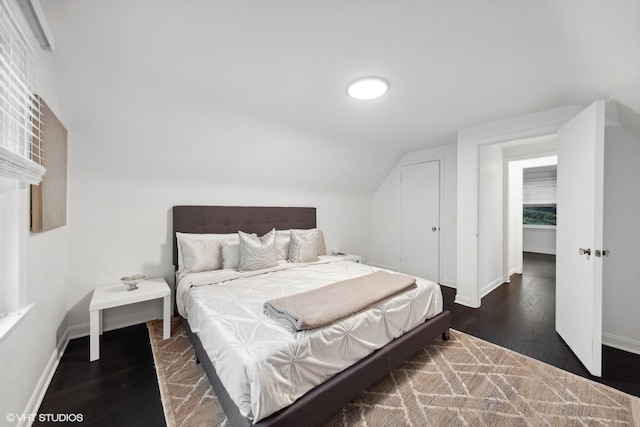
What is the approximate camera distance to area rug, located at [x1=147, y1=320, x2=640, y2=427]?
57.7 inches

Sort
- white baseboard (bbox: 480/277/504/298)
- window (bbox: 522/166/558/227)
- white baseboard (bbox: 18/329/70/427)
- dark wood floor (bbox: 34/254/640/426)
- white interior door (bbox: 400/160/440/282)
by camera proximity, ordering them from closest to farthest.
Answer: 1. white baseboard (bbox: 18/329/70/427)
2. dark wood floor (bbox: 34/254/640/426)
3. white baseboard (bbox: 480/277/504/298)
4. white interior door (bbox: 400/160/440/282)
5. window (bbox: 522/166/558/227)

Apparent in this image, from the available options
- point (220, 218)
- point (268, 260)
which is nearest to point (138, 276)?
point (220, 218)

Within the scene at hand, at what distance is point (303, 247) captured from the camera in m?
3.15

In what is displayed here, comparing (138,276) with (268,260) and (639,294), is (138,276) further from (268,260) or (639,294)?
(639,294)

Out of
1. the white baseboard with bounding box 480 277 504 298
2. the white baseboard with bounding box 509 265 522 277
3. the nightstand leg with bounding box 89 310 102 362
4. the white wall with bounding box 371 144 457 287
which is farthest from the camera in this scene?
the white baseboard with bounding box 509 265 522 277

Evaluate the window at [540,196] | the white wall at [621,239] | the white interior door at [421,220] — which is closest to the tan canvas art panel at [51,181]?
the white interior door at [421,220]

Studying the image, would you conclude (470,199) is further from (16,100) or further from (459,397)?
(16,100)

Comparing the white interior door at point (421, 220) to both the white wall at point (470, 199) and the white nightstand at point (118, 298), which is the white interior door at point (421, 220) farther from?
the white nightstand at point (118, 298)

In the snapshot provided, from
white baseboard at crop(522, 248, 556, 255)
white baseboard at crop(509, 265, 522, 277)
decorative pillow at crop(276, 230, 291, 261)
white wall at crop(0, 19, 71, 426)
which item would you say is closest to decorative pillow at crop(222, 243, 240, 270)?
decorative pillow at crop(276, 230, 291, 261)

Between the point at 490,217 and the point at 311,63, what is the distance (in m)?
3.30

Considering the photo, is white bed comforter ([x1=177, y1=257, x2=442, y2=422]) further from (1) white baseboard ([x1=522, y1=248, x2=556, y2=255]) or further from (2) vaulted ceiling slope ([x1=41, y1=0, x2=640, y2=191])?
(1) white baseboard ([x1=522, y1=248, x2=556, y2=255])

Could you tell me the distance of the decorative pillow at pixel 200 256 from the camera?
256 cm

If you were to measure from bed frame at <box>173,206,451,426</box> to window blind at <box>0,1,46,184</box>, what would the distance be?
4.51 ft
